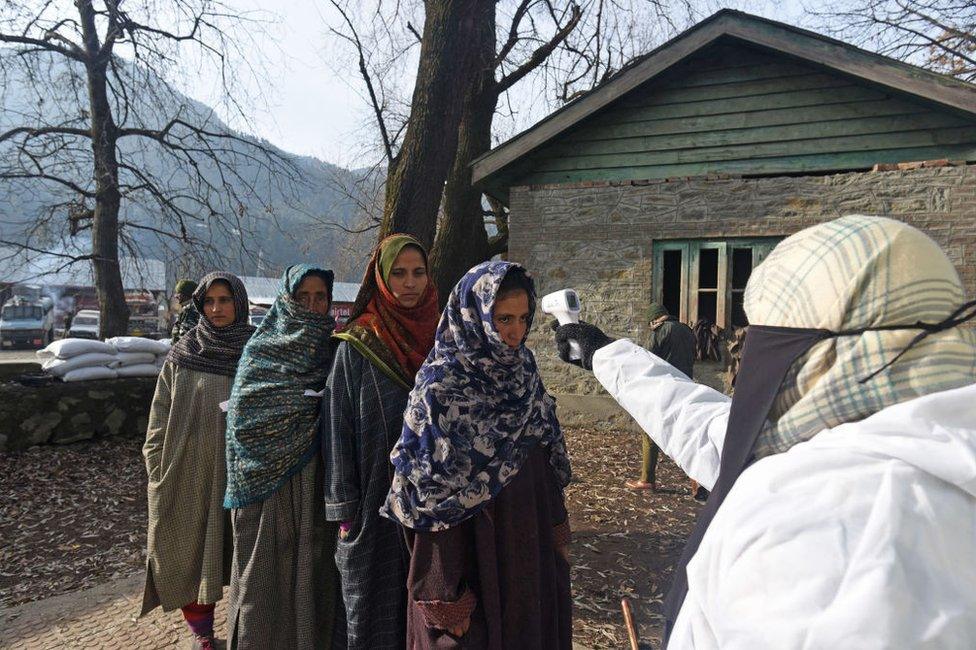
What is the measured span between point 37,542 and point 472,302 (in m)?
4.52

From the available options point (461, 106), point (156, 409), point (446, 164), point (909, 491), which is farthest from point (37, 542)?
point (909, 491)

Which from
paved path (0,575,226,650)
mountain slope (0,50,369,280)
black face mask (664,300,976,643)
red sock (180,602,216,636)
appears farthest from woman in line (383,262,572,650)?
mountain slope (0,50,369,280)

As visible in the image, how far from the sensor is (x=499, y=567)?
1811 millimetres

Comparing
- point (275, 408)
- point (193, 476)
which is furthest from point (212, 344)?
point (275, 408)

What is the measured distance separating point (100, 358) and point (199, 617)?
4.54m

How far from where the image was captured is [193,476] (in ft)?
8.96

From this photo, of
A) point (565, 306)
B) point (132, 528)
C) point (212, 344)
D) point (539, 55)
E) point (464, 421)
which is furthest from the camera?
point (539, 55)

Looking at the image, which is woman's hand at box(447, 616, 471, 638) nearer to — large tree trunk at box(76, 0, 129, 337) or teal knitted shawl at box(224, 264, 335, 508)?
teal knitted shawl at box(224, 264, 335, 508)

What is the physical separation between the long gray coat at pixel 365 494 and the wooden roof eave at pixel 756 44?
5779mm

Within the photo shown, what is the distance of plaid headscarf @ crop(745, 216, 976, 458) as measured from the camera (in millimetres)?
857

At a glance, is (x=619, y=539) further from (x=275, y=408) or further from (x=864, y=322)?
(x=864, y=322)

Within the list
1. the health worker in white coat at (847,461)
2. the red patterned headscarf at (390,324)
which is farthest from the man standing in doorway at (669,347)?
the health worker in white coat at (847,461)

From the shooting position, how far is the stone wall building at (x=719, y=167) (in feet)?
19.7

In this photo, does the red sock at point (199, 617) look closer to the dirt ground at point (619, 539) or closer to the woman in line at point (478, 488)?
the woman in line at point (478, 488)
